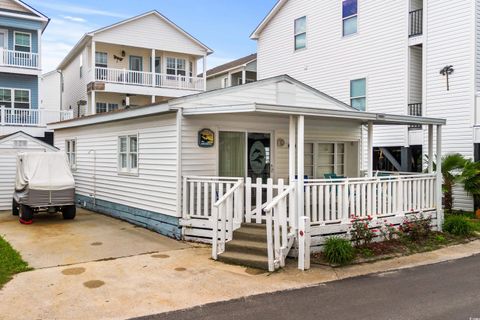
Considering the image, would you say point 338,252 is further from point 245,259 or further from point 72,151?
point 72,151

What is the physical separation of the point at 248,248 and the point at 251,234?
1.30 ft

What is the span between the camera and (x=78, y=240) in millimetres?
9719

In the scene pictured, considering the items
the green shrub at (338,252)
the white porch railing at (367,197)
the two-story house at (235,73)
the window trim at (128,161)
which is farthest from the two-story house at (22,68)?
the green shrub at (338,252)

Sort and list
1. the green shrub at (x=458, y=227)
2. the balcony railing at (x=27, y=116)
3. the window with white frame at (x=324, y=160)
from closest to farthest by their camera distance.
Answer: the green shrub at (x=458, y=227), the window with white frame at (x=324, y=160), the balcony railing at (x=27, y=116)

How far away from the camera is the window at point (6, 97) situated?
21969 millimetres

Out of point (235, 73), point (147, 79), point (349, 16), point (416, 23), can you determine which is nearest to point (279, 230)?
point (416, 23)

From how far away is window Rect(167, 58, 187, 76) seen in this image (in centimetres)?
2669

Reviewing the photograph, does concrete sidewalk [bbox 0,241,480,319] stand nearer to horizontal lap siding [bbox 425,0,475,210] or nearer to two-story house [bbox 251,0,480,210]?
horizontal lap siding [bbox 425,0,475,210]

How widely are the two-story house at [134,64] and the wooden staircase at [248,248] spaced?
55.1 ft

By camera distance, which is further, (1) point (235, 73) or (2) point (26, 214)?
(1) point (235, 73)

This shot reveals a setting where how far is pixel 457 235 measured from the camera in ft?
34.3

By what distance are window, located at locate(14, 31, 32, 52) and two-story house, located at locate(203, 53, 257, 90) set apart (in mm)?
12309

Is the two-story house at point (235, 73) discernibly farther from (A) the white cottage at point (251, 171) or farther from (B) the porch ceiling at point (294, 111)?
(B) the porch ceiling at point (294, 111)

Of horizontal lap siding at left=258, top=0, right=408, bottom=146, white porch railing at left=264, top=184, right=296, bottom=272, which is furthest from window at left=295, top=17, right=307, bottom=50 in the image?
white porch railing at left=264, top=184, right=296, bottom=272
